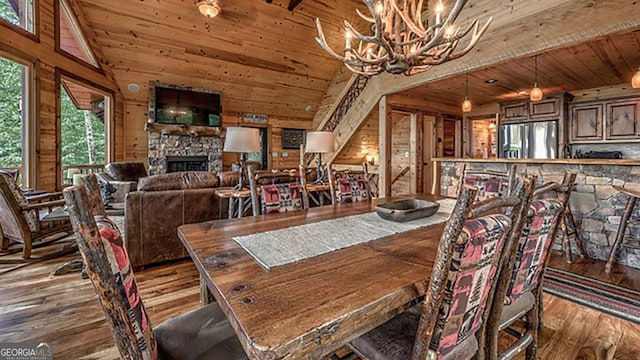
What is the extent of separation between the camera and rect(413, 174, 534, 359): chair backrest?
2.42 ft

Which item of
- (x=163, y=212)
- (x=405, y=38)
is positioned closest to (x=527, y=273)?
(x=405, y=38)

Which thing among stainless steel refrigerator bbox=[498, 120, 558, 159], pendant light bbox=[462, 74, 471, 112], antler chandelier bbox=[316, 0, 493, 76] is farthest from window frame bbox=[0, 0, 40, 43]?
stainless steel refrigerator bbox=[498, 120, 558, 159]

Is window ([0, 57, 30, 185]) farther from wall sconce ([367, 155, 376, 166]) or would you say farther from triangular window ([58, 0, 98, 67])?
wall sconce ([367, 155, 376, 166])

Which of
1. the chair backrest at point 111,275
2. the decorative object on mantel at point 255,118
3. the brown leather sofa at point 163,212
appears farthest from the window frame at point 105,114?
the chair backrest at point 111,275

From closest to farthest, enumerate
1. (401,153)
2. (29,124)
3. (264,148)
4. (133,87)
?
1. (29,124)
2. (133,87)
3. (401,153)
4. (264,148)

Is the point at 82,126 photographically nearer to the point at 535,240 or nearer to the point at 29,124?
the point at 29,124

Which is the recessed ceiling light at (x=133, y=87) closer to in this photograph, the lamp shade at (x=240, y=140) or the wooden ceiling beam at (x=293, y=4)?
the wooden ceiling beam at (x=293, y=4)

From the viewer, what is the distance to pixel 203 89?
675 centimetres

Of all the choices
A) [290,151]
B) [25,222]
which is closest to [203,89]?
[290,151]

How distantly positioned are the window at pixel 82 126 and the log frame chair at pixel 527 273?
18.8 ft

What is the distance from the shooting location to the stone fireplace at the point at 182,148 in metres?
6.38

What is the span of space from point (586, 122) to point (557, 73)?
1.44 m

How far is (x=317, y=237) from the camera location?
4.58 feet

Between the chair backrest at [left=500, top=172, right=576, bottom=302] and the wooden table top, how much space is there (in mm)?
325
